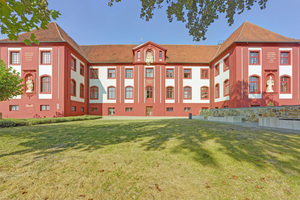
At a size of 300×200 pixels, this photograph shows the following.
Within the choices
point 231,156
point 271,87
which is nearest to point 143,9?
point 231,156

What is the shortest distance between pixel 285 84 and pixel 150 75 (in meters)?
20.5

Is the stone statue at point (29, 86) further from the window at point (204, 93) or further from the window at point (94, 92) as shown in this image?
the window at point (204, 93)

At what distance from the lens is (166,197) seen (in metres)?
1.91

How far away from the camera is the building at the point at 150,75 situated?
18.4 metres

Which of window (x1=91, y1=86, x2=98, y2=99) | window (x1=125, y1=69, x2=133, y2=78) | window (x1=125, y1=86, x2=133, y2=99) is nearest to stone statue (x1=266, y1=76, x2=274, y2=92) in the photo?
window (x1=125, y1=86, x2=133, y2=99)

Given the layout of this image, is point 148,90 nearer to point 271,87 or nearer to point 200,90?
point 200,90

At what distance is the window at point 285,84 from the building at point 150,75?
0.12 m

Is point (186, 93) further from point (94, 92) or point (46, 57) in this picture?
point (46, 57)

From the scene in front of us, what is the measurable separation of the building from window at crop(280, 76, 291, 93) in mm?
117

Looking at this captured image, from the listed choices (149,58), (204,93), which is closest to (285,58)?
(204,93)

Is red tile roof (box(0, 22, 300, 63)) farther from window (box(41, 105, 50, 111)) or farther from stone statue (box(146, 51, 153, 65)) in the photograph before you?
window (box(41, 105, 50, 111))

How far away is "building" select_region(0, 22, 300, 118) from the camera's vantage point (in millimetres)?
18375

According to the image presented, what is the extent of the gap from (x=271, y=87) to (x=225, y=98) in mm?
5947

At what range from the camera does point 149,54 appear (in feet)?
→ 82.4
